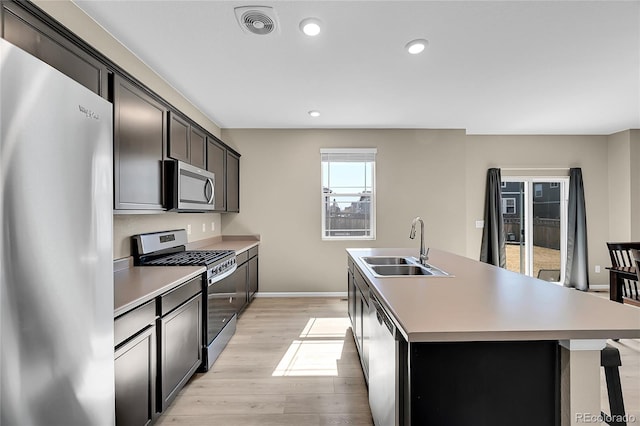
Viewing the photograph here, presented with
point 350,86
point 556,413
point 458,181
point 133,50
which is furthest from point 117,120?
point 458,181

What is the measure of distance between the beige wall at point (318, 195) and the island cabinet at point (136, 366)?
3037 millimetres

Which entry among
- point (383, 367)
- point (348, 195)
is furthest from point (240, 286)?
point (383, 367)

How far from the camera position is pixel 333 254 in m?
4.75

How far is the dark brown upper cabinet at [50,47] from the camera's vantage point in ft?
3.99

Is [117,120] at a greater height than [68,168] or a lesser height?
greater

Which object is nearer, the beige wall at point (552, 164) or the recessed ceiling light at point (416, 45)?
the recessed ceiling light at point (416, 45)

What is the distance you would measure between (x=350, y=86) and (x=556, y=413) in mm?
2983

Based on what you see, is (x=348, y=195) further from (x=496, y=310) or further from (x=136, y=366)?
(x=136, y=366)

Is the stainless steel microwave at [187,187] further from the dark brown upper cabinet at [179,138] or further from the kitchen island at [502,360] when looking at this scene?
the kitchen island at [502,360]

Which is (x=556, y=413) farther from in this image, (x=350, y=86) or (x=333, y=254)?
(x=333, y=254)

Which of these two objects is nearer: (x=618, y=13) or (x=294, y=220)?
(x=618, y=13)

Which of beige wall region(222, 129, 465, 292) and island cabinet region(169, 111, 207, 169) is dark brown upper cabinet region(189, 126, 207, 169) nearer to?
island cabinet region(169, 111, 207, 169)

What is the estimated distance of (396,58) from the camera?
260 centimetres

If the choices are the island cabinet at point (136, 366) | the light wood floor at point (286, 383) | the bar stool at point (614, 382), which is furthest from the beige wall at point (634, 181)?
the island cabinet at point (136, 366)
